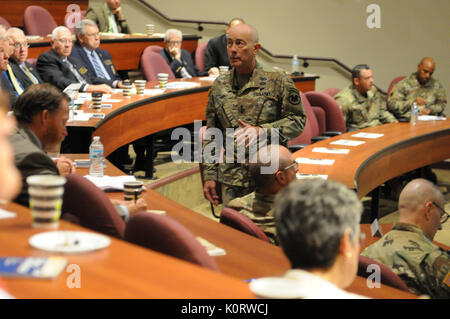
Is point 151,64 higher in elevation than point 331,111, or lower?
higher

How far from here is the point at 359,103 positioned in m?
6.15

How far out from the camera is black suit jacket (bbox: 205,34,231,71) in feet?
23.3

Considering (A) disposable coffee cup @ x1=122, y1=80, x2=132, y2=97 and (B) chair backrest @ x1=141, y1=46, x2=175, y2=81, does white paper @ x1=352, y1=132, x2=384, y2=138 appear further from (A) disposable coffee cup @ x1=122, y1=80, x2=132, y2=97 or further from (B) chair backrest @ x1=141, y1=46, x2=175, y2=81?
(B) chair backrest @ x1=141, y1=46, x2=175, y2=81

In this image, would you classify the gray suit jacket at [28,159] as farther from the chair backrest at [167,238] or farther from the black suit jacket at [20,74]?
the black suit jacket at [20,74]

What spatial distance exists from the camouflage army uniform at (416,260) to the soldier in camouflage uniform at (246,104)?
0.89 m

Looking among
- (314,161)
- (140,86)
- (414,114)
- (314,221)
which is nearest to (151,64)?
(140,86)

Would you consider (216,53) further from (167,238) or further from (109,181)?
(167,238)

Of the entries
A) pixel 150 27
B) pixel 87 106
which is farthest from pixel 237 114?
pixel 150 27

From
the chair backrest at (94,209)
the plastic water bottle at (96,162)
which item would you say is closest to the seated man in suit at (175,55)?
the plastic water bottle at (96,162)

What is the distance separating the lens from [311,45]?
9.23 meters

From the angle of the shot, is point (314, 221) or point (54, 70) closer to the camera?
point (314, 221)

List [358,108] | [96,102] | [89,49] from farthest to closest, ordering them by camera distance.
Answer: [358,108], [89,49], [96,102]

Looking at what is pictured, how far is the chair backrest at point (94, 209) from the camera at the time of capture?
2051 mm

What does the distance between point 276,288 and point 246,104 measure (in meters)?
2.06
